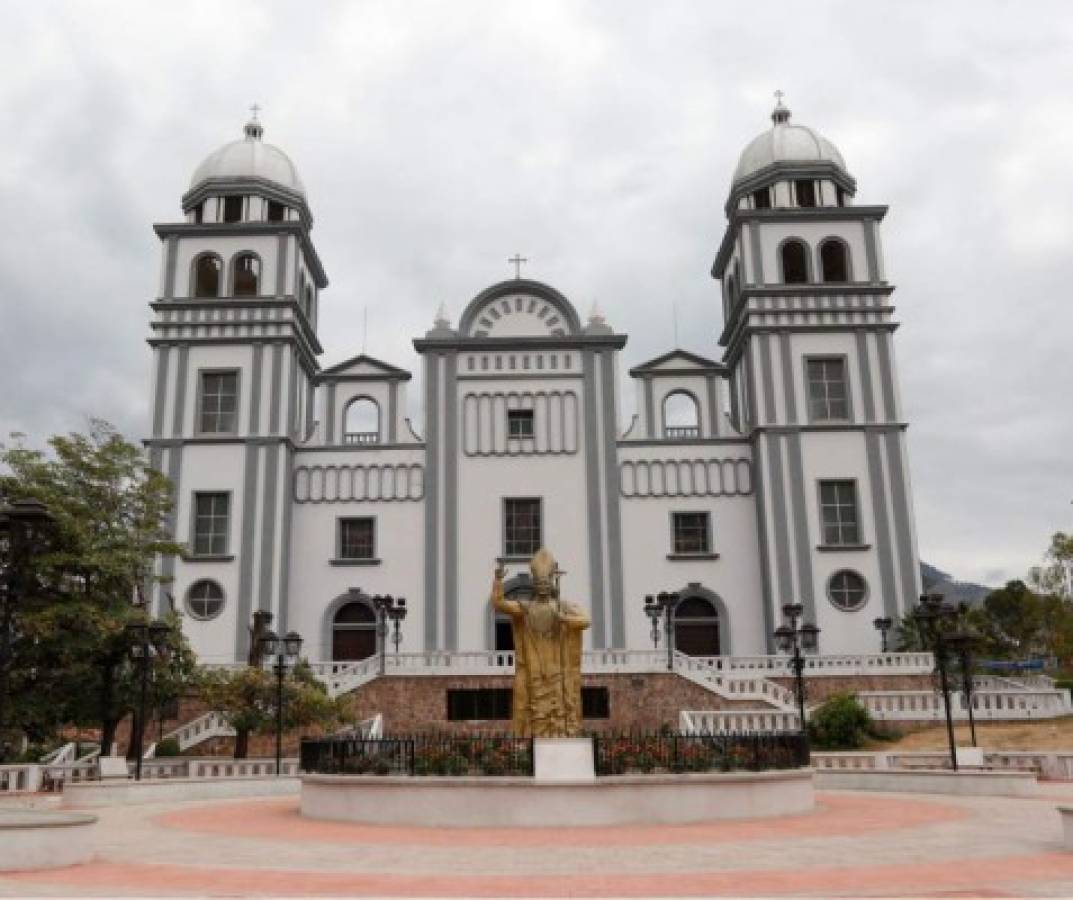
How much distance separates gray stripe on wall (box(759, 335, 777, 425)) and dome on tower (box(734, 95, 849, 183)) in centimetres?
752

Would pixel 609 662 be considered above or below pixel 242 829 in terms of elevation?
above

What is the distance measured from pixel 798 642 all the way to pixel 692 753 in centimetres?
1534

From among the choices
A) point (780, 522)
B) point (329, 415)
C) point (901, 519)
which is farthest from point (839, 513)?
point (329, 415)

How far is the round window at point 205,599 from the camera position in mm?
35656

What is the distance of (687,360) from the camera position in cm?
4062

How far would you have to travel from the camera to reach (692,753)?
14.5m

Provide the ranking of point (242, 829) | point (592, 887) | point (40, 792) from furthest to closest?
point (40, 792)
point (242, 829)
point (592, 887)

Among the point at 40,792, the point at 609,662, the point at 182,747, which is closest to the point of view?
the point at 40,792

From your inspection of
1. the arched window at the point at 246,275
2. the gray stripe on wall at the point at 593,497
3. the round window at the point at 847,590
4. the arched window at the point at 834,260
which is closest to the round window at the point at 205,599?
the arched window at the point at 246,275

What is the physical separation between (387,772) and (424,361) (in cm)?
2637

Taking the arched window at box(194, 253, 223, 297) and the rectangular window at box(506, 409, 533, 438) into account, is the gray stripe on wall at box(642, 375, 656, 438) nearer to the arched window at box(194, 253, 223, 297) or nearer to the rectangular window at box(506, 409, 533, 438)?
the rectangular window at box(506, 409, 533, 438)

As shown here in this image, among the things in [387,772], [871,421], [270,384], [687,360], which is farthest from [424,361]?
[387,772]

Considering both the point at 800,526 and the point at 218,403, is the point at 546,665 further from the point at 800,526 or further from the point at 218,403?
the point at 218,403

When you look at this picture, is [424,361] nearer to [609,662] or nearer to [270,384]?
[270,384]
